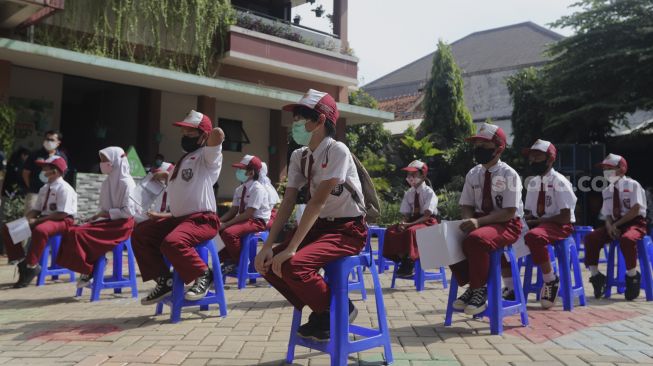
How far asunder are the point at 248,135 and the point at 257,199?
30.4ft

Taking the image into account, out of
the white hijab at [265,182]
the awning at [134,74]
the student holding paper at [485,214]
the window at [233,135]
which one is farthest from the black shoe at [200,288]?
the window at [233,135]

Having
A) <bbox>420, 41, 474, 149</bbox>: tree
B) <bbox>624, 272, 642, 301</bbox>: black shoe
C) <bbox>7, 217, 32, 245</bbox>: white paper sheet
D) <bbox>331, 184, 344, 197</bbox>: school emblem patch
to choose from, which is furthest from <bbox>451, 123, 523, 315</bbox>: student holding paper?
<bbox>420, 41, 474, 149</bbox>: tree

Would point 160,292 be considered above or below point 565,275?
below

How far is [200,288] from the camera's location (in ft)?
16.1

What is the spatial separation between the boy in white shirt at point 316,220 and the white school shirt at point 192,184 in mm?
1596

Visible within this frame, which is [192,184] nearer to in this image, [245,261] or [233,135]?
[245,261]

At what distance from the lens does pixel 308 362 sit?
12.0 ft

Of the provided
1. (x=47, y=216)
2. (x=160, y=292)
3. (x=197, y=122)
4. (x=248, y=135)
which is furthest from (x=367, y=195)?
(x=248, y=135)

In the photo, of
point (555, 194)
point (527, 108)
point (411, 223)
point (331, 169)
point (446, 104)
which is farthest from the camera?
point (446, 104)

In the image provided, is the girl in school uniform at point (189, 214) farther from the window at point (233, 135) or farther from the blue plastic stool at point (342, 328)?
the window at point (233, 135)

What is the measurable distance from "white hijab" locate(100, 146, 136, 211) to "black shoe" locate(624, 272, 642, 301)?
5732 millimetres

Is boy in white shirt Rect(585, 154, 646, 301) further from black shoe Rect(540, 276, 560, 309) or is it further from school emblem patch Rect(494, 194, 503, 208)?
school emblem patch Rect(494, 194, 503, 208)

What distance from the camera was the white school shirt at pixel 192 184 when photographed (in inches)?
200

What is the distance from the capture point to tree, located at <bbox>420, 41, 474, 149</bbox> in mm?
22625
